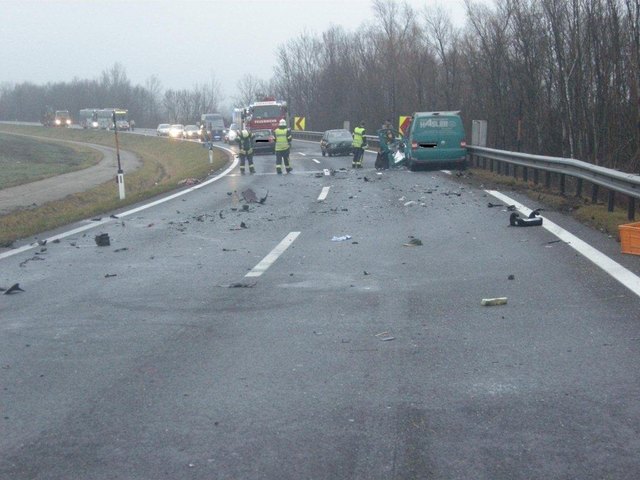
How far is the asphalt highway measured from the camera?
441 centimetres

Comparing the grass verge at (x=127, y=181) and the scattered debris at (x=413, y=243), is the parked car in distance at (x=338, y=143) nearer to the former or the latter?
the grass verge at (x=127, y=181)

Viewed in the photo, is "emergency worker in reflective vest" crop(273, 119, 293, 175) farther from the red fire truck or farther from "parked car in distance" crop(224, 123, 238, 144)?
"parked car in distance" crop(224, 123, 238, 144)

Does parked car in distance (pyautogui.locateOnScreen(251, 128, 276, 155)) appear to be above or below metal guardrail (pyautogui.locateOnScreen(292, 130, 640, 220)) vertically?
below

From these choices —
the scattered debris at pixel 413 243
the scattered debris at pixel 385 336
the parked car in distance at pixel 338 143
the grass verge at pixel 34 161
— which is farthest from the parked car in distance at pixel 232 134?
the scattered debris at pixel 385 336

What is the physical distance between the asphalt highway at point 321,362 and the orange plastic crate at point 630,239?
0.31 meters

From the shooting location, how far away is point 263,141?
1797 inches

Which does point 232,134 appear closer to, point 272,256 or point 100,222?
point 100,222

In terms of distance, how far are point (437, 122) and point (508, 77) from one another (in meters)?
12.4

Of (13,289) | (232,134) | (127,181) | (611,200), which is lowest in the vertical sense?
(127,181)

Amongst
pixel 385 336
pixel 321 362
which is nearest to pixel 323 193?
pixel 385 336

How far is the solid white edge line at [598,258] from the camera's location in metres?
8.74

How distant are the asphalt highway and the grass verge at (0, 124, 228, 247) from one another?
5.39 meters

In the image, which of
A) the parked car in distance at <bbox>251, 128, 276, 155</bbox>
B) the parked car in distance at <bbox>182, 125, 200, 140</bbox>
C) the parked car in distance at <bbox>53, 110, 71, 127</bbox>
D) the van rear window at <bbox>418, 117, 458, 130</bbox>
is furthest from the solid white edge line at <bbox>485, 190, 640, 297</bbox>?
the parked car in distance at <bbox>53, 110, 71, 127</bbox>

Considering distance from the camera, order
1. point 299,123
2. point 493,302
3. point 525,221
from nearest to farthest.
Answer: point 493,302 → point 525,221 → point 299,123
